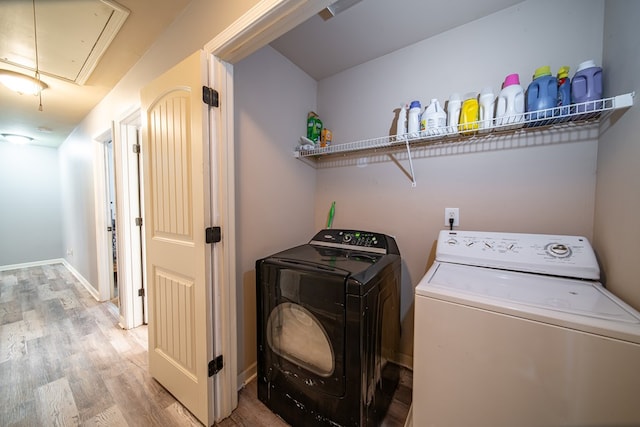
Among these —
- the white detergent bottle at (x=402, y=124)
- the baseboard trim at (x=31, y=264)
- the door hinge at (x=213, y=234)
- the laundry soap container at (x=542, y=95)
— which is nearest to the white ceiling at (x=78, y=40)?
the door hinge at (x=213, y=234)

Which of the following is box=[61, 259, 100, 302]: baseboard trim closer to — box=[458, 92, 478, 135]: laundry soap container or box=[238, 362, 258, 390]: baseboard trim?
box=[238, 362, 258, 390]: baseboard trim

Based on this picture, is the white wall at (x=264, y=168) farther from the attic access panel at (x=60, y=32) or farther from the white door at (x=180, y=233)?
the attic access panel at (x=60, y=32)

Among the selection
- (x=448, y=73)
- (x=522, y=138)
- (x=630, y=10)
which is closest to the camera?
(x=630, y=10)

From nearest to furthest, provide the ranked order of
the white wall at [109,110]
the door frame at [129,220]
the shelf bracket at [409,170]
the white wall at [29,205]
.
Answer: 1. the white wall at [109,110]
2. the shelf bracket at [409,170]
3. the door frame at [129,220]
4. the white wall at [29,205]

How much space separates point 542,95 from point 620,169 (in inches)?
17.9

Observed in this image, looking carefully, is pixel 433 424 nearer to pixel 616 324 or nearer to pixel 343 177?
pixel 616 324

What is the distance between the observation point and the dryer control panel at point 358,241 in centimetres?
144

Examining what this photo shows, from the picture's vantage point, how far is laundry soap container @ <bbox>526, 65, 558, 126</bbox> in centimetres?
104

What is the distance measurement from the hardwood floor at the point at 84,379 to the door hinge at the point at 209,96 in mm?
1733

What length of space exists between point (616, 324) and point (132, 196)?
3035 mm

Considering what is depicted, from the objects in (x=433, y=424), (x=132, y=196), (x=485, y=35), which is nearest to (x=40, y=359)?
(x=132, y=196)

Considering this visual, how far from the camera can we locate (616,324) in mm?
589

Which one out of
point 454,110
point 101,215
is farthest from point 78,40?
point 454,110

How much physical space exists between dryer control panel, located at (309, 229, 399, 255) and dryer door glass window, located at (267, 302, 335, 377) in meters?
0.57
